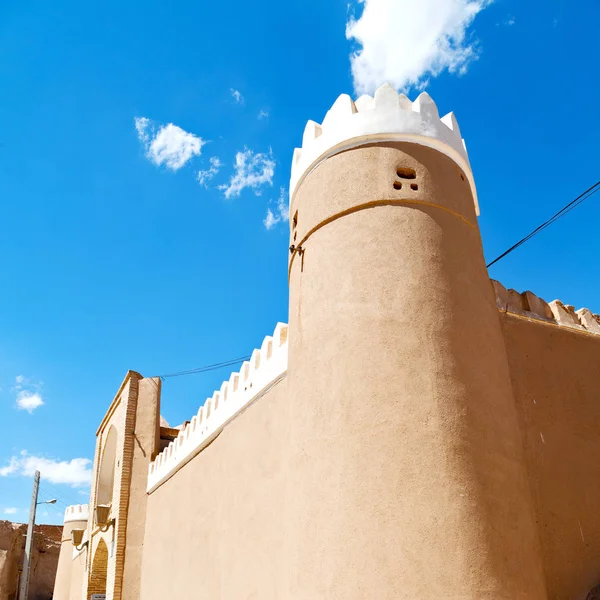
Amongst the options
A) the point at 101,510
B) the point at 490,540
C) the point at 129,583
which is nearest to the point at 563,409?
the point at 490,540

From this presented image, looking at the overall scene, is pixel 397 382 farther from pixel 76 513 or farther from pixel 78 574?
pixel 76 513

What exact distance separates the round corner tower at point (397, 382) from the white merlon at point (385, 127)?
0.01m

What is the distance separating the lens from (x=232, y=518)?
6488mm

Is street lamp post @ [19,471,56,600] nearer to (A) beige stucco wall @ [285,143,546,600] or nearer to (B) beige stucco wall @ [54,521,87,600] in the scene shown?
(B) beige stucco wall @ [54,521,87,600]

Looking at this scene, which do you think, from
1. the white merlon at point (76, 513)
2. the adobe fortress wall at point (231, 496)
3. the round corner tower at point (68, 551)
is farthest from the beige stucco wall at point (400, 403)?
the white merlon at point (76, 513)

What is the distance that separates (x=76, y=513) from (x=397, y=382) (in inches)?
666

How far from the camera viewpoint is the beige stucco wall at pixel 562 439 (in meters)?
4.30

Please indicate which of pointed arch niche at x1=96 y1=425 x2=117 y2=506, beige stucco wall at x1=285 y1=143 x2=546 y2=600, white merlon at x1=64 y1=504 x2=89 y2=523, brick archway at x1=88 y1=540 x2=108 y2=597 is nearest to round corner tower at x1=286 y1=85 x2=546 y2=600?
beige stucco wall at x1=285 y1=143 x2=546 y2=600

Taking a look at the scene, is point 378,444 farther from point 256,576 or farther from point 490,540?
point 256,576

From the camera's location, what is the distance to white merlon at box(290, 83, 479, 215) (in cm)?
489

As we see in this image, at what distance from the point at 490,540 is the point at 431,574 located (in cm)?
42

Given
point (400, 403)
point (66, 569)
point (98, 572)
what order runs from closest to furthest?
point (400, 403) → point (98, 572) → point (66, 569)

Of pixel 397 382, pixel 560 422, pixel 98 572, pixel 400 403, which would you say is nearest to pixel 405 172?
pixel 397 382

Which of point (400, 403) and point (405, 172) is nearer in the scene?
point (400, 403)
